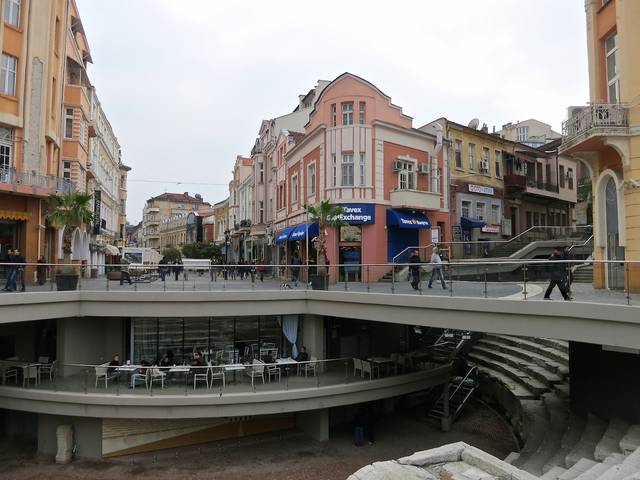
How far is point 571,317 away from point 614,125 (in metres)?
6.84

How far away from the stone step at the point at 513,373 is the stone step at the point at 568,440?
8.14 feet

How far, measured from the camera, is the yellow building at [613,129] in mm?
13750

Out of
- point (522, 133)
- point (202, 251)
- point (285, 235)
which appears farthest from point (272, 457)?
point (522, 133)

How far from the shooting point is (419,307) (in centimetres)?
1362

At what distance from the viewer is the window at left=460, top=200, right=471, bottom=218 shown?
30577mm

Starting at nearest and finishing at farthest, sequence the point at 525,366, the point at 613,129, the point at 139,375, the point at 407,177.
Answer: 1. the point at 613,129
2. the point at 139,375
3. the point at 525,366
4. the point at 407,177

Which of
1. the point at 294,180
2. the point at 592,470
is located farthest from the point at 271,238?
the point at 592,470

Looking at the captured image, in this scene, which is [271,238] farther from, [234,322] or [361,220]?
[234,322]

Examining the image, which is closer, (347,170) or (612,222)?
(612,222)

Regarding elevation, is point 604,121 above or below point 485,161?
below

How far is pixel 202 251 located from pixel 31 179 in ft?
145

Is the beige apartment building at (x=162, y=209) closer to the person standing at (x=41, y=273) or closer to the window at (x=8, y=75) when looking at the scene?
the window at (x=8, y=75)

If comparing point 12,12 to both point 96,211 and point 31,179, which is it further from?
point 96,211

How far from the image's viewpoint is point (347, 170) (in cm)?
2522
